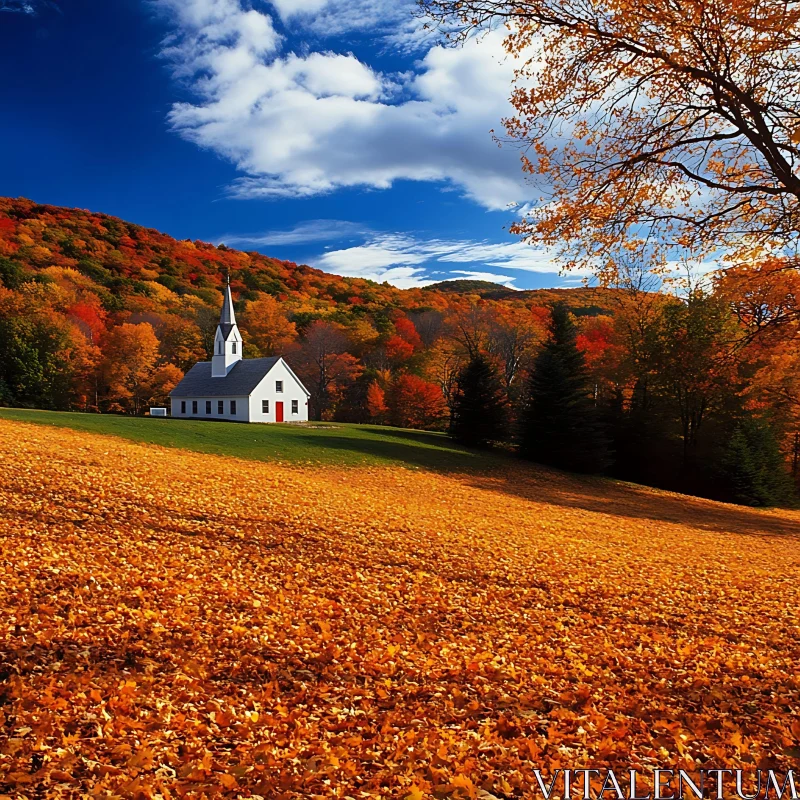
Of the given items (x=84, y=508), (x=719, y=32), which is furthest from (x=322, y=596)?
(x=719, y=32)

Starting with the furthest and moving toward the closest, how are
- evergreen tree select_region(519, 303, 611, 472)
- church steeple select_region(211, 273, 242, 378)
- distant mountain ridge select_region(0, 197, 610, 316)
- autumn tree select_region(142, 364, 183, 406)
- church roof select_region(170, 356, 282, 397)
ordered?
distant mountain ridge select_region(0, 197, 610, 316)
autumn tree select_region(142, 364, 183, 406)
church steeple select_region(211, 273, 242, 378)
church roof select_region(170, 356, 282, 397)
evergreen tree select_region(519, 303, 611, 472)

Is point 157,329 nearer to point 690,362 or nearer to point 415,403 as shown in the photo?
point 415,403

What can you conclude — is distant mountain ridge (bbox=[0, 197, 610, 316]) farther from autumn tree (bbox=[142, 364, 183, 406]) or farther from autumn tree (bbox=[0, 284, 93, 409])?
autumn tree (bbox=[142, 364, 183, 406])

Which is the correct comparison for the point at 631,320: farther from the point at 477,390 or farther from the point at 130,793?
the point at 130,793

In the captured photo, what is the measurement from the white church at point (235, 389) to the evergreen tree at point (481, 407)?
13.6m

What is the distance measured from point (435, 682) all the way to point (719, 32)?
844 cm

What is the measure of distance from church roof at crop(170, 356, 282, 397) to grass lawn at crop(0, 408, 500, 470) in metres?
7.93

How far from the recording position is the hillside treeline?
2809 centimetres

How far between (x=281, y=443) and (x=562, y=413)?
50.4ft

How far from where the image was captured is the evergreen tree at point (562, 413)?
30.0 metres

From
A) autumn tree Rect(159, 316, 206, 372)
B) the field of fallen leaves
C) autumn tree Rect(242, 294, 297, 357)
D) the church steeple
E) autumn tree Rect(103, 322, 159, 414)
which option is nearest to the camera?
the field of fallen leaves

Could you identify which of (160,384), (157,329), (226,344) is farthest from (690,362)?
(157,329)

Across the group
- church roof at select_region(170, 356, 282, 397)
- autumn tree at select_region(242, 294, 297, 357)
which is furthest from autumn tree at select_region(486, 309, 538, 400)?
autumn tree at select_region(242, 294, 297, 357)

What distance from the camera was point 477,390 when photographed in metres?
33.6
